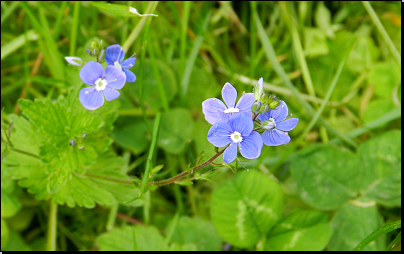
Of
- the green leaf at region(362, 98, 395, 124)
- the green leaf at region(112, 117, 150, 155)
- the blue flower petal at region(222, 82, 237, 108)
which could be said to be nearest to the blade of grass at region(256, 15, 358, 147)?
the green leaf at region(362, 98, 395, 124)

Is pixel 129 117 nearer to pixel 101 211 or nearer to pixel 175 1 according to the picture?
pixel 101 211

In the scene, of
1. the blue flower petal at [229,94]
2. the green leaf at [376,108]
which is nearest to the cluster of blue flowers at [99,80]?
the blue flower petal at [229,94]

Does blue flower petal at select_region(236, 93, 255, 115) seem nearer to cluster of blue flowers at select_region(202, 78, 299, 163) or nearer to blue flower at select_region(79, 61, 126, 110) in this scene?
cluster of blue flowers at select_region(202, 78, 299, 163)

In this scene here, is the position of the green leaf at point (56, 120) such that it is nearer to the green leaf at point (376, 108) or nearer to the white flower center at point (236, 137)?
the white flower center at point (236, 137)

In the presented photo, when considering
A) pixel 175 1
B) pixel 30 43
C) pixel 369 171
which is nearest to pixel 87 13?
pixel 30 43

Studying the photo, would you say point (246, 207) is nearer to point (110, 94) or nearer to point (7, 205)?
point (110, 94)

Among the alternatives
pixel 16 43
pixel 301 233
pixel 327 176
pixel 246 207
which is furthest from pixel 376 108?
pixel 16 43
